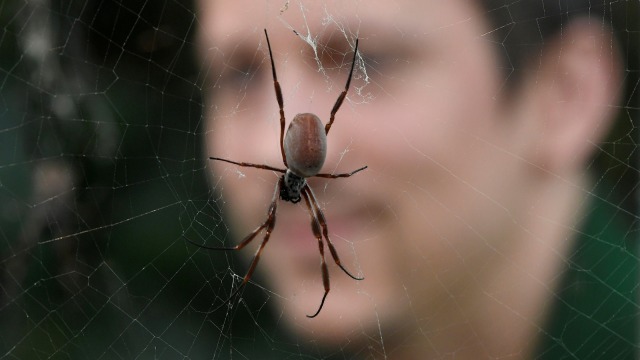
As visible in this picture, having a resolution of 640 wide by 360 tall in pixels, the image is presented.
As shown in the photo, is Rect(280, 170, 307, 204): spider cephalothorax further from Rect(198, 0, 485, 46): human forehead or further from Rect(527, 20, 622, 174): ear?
Rect(527, 20, 622, 174): ear

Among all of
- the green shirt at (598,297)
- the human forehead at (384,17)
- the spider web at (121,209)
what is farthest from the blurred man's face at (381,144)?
the green shirt at (598,297)

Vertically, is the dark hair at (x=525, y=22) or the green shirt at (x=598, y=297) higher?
the dark hair at (x=525, y=22)

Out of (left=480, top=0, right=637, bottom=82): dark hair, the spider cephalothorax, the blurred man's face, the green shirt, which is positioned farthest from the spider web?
(left=480, top=0, right=637, bottom=82): dark hair

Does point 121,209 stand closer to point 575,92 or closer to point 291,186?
point 291,186

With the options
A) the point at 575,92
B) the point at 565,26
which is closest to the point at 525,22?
the point at 565,26

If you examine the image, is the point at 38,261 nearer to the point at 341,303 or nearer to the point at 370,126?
the point at 341,303

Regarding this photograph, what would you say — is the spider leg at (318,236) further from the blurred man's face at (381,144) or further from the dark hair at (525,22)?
the dark hair at (525,22)
